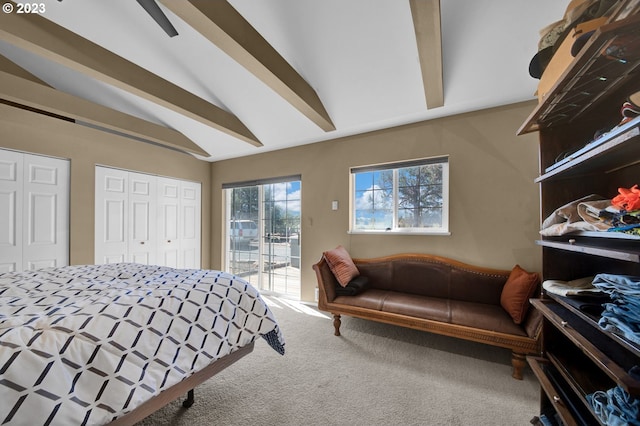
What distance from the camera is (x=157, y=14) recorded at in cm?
183

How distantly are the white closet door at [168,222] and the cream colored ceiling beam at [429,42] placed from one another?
4059 millimetres

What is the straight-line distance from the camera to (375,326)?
2.79 metres

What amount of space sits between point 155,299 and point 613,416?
6.24 feet

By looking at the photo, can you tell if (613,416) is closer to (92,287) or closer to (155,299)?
(155,299)

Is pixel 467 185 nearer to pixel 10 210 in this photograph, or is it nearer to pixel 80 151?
pixel 80 151

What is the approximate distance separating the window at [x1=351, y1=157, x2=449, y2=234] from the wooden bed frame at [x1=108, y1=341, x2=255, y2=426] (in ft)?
7.12

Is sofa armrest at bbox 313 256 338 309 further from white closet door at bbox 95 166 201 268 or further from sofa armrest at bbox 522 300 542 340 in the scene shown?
white closet door at bbox 95 166 201 268

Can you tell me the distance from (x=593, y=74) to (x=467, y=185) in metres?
1.85

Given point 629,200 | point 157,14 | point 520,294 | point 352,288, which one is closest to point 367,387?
point 352,288

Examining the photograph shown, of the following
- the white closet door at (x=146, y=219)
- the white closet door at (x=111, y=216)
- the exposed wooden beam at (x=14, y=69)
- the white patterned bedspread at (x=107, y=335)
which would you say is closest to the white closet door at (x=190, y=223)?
the white closet door at (x=146, y=219)

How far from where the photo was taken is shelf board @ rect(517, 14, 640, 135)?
2.44 feet

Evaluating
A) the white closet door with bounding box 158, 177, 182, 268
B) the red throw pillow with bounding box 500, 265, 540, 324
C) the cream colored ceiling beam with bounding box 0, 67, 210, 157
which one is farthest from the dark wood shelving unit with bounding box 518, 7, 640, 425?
the white closet door with bounding box 158, 177, 182, 268

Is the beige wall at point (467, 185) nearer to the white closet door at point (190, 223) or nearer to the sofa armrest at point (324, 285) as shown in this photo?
the sofa armrest at point (324, 285)

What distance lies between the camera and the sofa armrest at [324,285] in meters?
2.67
